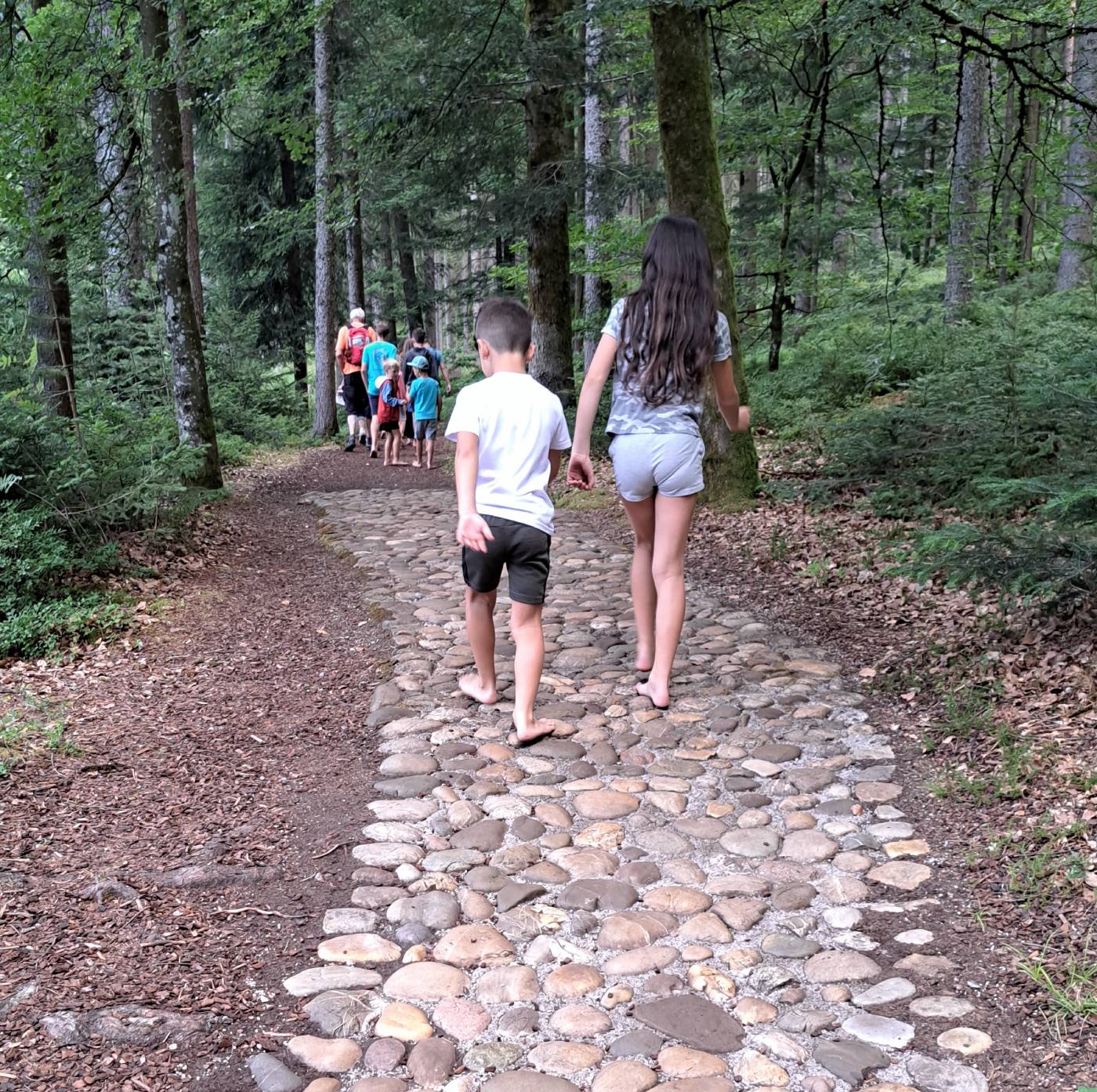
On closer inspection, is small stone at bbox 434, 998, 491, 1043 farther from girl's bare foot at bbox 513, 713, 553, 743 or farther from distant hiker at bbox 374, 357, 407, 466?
distant hiker at bbox 374, 357, 407, 466

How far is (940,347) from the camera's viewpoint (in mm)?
11430

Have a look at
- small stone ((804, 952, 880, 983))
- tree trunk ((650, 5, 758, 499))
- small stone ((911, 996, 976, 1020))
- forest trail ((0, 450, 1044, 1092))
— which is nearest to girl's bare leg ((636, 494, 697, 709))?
forest trail ((0, 450, 1044, 1092))

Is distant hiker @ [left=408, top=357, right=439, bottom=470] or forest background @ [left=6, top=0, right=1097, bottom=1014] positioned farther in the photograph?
distant hiker @ [left=408, top=357, right=439, bottom=470]

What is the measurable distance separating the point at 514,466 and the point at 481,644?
42.3 inches

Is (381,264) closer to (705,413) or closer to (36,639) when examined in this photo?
(705,413)

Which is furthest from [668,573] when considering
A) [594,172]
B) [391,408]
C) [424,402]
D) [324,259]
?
[324,259]

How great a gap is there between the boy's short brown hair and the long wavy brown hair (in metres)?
0.56

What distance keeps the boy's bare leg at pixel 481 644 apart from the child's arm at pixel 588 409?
0.76 meters

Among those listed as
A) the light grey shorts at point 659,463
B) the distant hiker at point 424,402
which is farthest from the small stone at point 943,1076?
the distant hiker at point 424,402

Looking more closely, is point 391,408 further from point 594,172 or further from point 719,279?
point 719,279

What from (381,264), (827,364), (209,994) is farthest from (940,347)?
(381,264)

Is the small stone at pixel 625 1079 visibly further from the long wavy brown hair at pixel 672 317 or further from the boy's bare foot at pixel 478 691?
the long wavy brown hair at pixel 672 317

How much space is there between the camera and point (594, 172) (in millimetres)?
13438

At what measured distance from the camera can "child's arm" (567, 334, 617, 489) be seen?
4.98m
